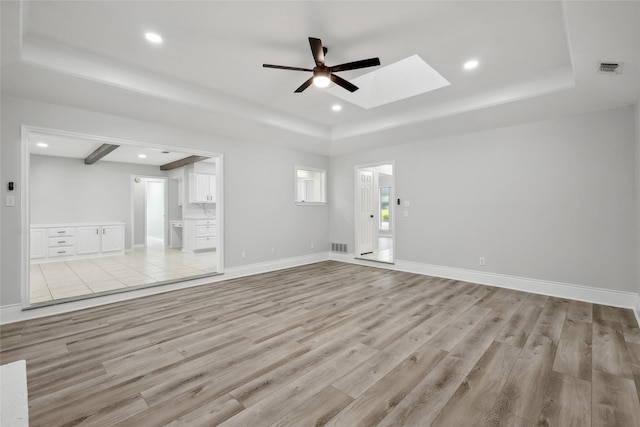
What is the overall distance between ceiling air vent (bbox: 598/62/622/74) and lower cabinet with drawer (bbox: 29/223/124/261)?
9692 millimetres

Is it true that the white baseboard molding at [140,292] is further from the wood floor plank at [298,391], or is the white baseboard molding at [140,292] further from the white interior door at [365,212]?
the wood floor plank at [298,391]

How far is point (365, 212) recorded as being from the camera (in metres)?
6.97

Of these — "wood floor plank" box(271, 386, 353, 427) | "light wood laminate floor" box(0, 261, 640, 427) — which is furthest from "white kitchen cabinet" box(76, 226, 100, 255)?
"wood floor plank" box(271, 386, 353, 427)

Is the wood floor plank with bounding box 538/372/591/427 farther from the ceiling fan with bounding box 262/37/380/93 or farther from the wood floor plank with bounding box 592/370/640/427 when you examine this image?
the ceiling fan with bounding box 262/37/380/93

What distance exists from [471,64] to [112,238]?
883 centimetres

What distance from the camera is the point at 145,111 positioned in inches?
153

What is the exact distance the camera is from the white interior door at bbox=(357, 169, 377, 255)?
6.71 m

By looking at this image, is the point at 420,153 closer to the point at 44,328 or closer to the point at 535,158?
the point at 535,158

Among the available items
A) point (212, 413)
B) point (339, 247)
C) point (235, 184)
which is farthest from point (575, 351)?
point (235, 184)

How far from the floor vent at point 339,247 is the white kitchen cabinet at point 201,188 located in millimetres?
4112

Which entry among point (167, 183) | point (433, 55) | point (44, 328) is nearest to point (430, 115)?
point (433, 55)

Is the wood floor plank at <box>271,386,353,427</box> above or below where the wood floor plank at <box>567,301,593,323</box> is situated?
below

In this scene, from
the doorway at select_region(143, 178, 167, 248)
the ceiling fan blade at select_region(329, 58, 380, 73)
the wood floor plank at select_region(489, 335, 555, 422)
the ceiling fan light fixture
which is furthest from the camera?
the doorway at select_region(143, 178, 167, 248)

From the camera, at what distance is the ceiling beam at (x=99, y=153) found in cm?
598
